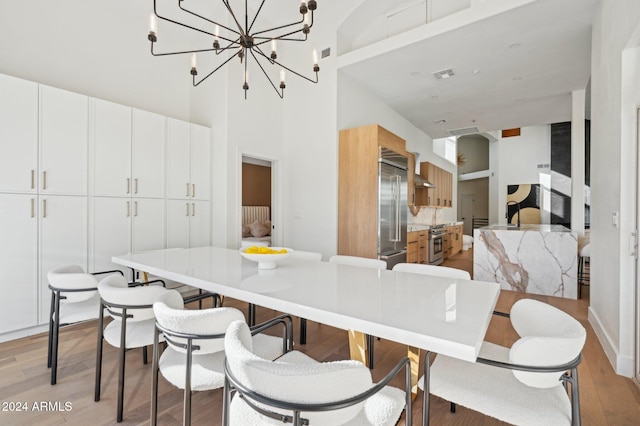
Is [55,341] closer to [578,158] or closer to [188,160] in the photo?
[188,160]

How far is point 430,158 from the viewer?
27.0 ft

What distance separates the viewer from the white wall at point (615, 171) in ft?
7.11

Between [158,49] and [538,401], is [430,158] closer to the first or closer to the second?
[158,49]

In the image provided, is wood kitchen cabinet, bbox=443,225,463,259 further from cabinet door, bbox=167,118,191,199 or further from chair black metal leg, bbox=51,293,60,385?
chair black metal leg, bbox=51,293,60,385

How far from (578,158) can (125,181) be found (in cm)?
668

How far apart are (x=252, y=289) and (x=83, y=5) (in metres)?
4.31

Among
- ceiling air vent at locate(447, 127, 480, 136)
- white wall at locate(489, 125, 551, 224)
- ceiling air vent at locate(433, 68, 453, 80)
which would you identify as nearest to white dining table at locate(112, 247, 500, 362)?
ceiling air vent at locate(433, 68, 453, 80)

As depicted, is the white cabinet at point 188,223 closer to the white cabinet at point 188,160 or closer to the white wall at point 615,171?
the white cabinet at point 188,160

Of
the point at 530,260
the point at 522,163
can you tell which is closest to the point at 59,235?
the point at 530,260

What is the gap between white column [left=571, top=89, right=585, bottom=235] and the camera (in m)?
4.97

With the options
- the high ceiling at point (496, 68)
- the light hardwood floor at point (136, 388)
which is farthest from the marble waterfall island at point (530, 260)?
the high ceiling at point (496, 68)

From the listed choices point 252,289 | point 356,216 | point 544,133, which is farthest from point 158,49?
point 544,133

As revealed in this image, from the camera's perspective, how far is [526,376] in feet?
3.29

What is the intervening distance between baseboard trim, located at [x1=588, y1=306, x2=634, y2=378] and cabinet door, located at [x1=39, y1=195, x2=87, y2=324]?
477 cm
